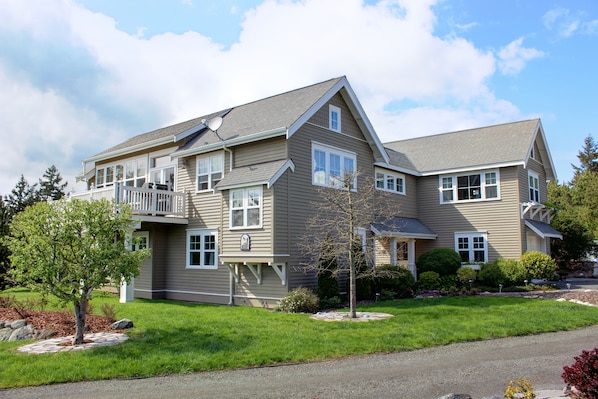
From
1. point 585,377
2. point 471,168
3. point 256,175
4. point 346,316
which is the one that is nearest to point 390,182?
point 471,168

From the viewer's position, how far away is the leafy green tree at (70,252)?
10.3 metres

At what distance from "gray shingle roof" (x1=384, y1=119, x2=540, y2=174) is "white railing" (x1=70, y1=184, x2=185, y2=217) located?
38.3 feet

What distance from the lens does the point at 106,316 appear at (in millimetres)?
12969

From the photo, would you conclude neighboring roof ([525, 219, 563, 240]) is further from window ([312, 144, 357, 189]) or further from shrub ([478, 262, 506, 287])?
window ([312, 144, 357, 189])

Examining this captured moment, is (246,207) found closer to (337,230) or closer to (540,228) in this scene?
(337,230)

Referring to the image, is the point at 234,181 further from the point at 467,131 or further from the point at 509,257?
the point at 467,131

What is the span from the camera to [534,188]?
25906 mm

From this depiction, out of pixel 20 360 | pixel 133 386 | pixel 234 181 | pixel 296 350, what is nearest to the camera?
pixel 133 386

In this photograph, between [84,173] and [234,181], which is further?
[84,173]

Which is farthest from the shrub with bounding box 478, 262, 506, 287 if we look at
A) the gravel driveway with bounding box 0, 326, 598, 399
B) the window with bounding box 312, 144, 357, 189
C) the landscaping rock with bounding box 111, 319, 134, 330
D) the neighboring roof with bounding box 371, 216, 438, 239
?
the landscaping rock with bounding box 111, 319, 134, 330

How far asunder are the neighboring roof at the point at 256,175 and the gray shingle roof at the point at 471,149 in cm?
984

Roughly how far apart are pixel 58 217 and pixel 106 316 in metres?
3.61

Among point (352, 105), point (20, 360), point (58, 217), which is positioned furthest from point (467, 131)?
point (20, 360)

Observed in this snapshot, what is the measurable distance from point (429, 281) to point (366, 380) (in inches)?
564
